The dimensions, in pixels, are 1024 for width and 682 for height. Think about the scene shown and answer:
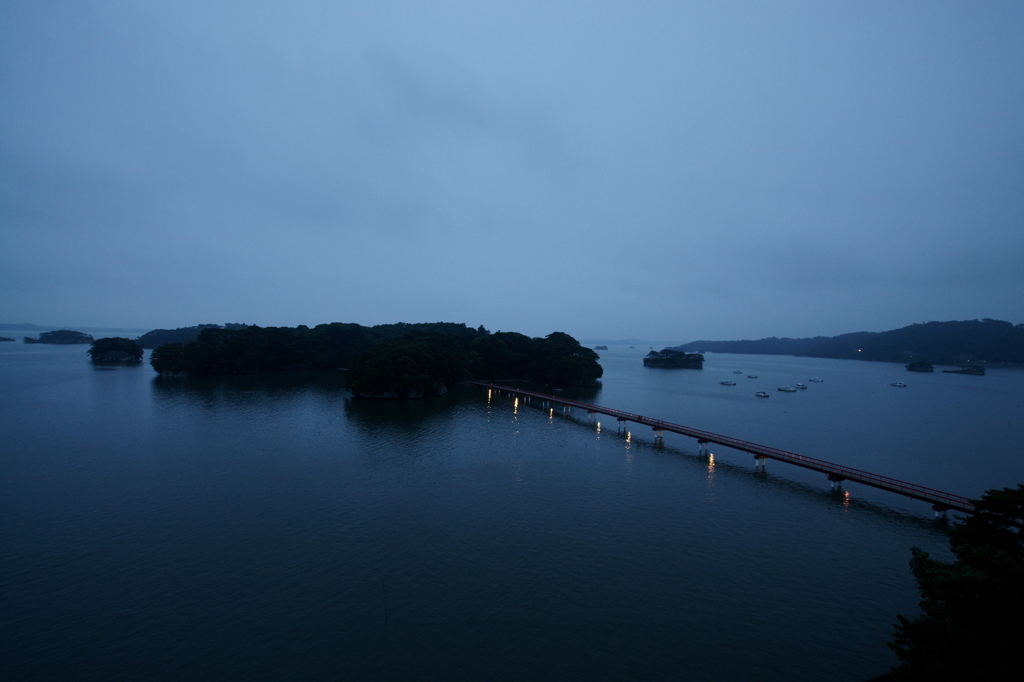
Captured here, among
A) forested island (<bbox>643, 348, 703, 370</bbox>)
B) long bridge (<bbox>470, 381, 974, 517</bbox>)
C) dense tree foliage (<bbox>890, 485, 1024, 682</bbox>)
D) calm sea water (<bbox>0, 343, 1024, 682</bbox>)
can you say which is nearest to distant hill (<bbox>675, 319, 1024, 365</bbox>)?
forested island (<bbox>643, 348, 703, 370</bbox>)

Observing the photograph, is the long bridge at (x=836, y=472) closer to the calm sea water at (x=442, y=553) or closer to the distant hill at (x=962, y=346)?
the calm sea water at (x=442, y=553)

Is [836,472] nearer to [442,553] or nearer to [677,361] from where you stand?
[442,553]

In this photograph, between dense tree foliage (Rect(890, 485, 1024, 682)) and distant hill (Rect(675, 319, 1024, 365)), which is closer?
dense tree foliage (Rect(890, 485, 1024, 682))

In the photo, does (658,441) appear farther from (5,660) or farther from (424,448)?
(5,660)

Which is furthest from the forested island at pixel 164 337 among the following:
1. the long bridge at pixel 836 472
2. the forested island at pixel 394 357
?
the long bridge at pixel 836 472

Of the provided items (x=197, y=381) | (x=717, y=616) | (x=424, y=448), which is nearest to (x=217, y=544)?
(x=424, y=448)

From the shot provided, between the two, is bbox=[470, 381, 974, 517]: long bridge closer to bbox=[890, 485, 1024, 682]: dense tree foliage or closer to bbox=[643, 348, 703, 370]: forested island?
bbox=[890, 485, 1024, 682]: dense tree foliage

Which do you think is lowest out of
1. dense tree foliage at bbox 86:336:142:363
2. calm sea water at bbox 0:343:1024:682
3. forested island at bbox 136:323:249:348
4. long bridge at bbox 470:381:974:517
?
calm sea water at bbox 0:343:1024:682

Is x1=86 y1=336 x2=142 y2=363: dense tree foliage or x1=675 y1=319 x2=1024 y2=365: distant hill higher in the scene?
x1=675 y1=319 x2=1024 y2=365: distant hill
